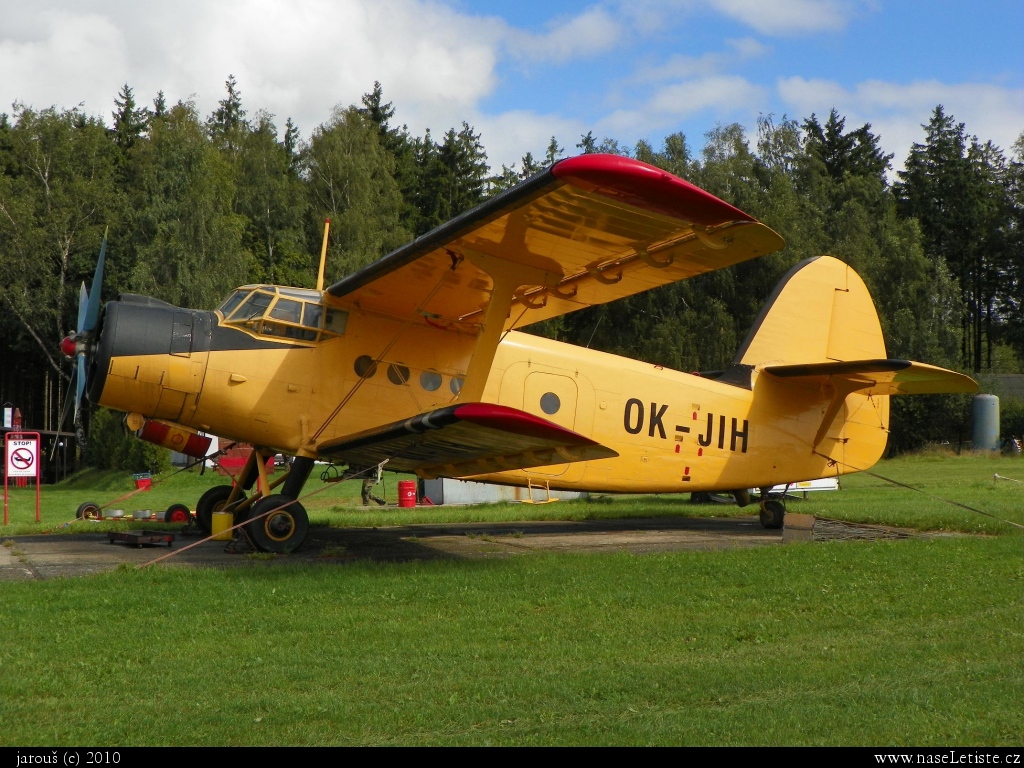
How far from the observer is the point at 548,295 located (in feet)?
39.7

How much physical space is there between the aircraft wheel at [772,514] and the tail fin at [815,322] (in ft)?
7.64

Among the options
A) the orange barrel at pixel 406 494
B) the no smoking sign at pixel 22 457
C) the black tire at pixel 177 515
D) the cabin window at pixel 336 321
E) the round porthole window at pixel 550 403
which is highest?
the cabin window at pixel 336 321

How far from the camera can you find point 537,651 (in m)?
6.57

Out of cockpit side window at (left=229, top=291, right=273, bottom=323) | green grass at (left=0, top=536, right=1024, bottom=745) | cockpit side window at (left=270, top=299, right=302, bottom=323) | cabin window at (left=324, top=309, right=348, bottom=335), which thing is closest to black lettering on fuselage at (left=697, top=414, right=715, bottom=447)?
green grass at (left=0, top=536, right=1024, bottom=745)

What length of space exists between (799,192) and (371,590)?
49.1m

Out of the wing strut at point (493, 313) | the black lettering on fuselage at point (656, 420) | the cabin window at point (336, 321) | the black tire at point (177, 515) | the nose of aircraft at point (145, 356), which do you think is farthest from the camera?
the black tire at point (177, 515)

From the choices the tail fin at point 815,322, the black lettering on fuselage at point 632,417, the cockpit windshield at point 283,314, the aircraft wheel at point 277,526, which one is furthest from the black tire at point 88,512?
the tail fin at point 815,322

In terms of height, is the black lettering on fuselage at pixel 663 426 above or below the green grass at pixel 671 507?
above

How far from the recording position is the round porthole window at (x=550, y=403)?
42.9 feet

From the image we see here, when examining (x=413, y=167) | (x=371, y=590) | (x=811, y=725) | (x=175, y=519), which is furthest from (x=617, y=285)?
(x=413, y=167)

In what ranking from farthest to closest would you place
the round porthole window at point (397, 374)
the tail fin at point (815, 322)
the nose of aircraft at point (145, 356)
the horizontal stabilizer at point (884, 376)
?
the tail fin at point (815, 322) → the horizontal stabilizer at point (884, 376) → the round porthole window at point (397, 374) → the nose of aircraft at point (145, 356)

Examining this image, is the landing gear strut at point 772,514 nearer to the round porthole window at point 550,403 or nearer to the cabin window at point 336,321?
the round porthole window at point 550,403

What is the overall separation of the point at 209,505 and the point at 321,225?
40.7m

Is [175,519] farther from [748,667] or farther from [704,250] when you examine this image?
[748,667]
